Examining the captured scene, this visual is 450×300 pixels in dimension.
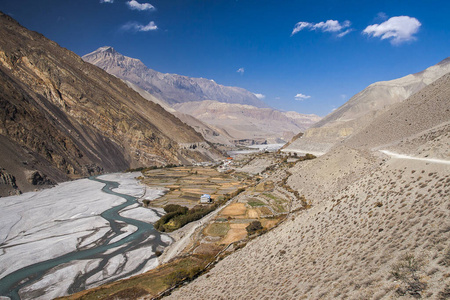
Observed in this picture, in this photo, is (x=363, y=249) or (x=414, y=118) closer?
(x=363, y=249)

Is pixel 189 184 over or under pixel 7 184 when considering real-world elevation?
under

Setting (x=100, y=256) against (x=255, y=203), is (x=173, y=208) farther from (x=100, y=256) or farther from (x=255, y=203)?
(x=100, y=256)

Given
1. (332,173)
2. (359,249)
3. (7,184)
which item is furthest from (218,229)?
(7,184)

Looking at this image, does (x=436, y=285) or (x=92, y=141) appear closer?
(x=436, y=285)

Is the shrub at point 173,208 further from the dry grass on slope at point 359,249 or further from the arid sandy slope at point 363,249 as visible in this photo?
the dry grass on slope at point 359,249

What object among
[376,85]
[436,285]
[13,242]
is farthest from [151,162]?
[376,85]

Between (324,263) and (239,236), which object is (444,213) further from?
(239,236)

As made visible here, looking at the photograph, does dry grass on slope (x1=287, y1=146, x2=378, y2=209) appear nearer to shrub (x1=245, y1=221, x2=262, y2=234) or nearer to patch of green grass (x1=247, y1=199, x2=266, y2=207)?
patch of green grass (x1=247, y1=199, x2=266, y2=207)

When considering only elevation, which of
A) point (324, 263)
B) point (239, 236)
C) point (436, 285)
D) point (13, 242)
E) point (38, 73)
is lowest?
point (239, 236)

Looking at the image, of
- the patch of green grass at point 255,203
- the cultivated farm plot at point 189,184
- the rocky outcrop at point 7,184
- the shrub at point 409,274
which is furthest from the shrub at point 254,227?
the rocky outcrop at point 7,184
